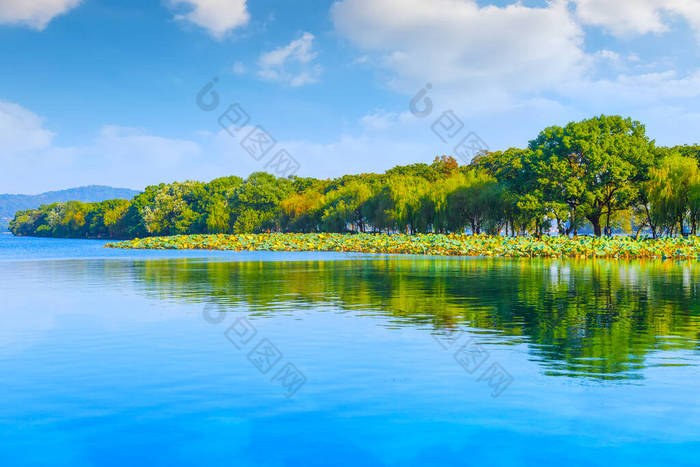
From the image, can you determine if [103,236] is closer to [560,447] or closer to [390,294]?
[390,294]

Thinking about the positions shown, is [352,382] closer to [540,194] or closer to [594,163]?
[540,194]

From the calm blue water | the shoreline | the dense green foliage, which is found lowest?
the calm blue water

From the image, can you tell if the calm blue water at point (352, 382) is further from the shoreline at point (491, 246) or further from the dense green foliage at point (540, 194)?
the dense green foliage at point (540, 194)

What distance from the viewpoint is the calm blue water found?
19.5ft

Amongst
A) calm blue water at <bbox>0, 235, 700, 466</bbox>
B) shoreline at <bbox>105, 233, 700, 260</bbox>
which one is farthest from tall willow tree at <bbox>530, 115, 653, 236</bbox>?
calm blue water at <bbox>0, 235, 700, 466</bbox>

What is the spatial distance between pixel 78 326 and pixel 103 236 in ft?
379

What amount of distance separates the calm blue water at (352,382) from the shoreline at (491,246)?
77.5 ft

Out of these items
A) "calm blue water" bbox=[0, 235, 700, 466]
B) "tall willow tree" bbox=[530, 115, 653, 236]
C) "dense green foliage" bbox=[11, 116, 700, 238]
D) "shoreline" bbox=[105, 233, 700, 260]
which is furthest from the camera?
"tall willow tree" bbox=[530, 115, 653, 236]

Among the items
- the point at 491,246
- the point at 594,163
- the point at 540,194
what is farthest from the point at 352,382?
the point at 594,163

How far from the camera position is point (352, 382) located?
26.2ft

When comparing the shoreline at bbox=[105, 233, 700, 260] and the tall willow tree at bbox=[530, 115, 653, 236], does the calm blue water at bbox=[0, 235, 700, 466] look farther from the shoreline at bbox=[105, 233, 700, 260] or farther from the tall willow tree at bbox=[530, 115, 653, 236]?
the tall willow tree at bbox=[530, 115, 653, 236]

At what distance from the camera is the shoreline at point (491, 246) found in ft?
125

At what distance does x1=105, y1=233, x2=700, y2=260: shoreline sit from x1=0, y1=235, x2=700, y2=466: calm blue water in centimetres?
2361

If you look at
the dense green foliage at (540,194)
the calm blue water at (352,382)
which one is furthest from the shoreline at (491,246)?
the calm blue water at (352,382)
